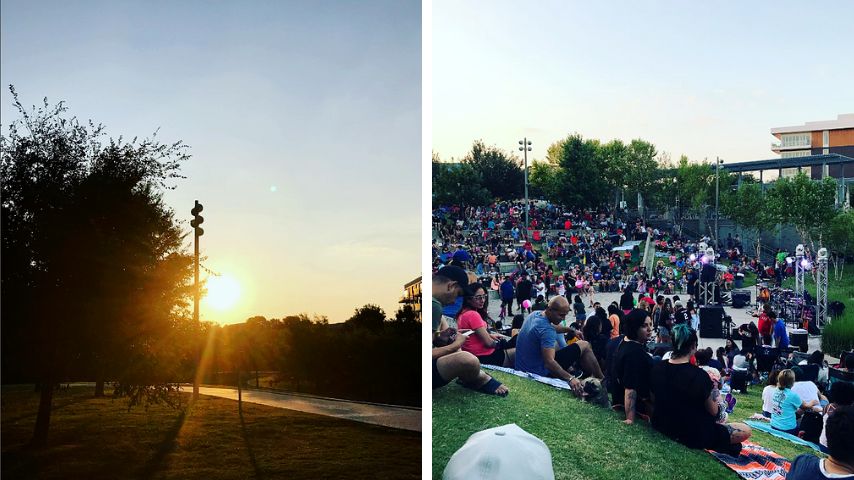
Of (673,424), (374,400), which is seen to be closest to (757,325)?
(673,424)

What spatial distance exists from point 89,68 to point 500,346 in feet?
10.7

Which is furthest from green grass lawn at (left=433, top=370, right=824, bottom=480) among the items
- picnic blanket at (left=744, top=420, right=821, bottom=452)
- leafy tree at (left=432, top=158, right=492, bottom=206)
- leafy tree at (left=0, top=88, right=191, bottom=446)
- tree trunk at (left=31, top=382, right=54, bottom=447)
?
tree trunk at (left=31, top=382, right=54, bottom=447)

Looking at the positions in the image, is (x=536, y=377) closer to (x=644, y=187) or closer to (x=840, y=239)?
(x=644, y=187)

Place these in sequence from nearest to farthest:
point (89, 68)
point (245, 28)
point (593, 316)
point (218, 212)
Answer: point (593, 316), point (89, 68), point (218, 212), point (245, 28)

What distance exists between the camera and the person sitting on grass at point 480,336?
471cm

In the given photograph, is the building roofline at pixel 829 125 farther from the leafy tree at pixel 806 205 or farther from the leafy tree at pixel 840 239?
the leafy tree at pixel 840 239

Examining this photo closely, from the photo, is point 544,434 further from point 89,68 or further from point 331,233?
point 89,68

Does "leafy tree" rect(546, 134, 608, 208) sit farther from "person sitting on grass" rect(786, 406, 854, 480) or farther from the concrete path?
the concrete path

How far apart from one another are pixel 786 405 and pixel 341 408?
11.0 feet

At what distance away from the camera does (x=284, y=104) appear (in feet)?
19.4

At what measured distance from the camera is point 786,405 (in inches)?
159

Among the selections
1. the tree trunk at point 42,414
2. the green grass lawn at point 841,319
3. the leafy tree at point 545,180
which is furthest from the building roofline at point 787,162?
the tree trunk at point 42,414

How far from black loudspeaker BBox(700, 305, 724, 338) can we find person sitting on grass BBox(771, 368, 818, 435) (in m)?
0.40

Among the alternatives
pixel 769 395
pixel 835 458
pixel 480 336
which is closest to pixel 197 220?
pixel 480 336
